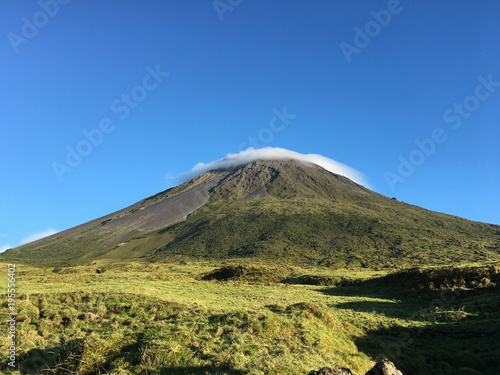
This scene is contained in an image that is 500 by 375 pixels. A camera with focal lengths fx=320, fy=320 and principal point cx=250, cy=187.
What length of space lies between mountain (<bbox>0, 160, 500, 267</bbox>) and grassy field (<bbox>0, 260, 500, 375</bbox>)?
6220cm

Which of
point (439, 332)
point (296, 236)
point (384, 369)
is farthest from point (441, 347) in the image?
point (296, 236)

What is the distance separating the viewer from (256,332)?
1355 centimetres

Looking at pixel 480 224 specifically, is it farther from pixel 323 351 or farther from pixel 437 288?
pixel 323 351

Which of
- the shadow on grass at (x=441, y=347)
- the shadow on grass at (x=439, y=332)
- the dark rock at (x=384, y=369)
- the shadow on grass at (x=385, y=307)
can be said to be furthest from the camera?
the shadow on grass at (x=385, y=307)

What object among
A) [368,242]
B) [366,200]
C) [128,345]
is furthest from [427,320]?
[366,200]

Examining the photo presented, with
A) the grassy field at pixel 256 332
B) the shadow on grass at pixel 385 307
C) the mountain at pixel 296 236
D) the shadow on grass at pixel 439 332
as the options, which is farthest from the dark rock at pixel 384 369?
the mountain at pixel 296 236

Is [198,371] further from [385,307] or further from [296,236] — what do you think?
[296,236]

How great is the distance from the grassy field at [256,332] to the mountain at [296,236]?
62.2 metres

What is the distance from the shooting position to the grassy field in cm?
1117

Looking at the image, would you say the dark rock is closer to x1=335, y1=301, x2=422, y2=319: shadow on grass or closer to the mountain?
x1=335, y1=301, x2=422, y2=319: shadow on grass

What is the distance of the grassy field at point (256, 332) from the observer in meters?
11.2

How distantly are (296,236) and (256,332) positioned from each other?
117 m

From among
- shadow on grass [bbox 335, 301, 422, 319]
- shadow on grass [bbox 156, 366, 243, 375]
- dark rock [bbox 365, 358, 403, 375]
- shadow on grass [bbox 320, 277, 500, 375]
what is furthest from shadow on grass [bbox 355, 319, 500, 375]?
shadow on grass [bbox 156, 366, 243, 375]

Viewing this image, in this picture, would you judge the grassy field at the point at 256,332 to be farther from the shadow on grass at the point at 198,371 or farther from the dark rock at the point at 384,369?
the dark rock at the point at 384,369
